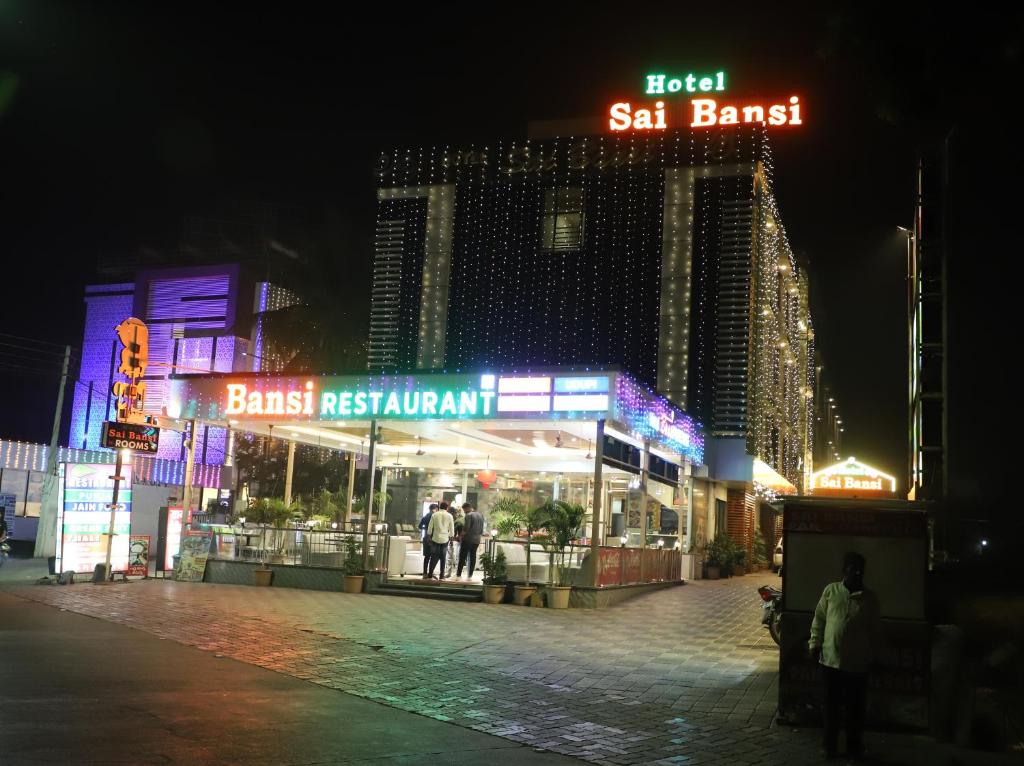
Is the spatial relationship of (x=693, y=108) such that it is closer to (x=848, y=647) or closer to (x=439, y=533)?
(x=439, y=533)

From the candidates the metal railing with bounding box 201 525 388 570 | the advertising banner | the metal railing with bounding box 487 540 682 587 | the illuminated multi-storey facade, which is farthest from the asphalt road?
the illuminated multi-storey facade

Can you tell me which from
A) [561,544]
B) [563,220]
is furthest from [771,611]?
[563,220]

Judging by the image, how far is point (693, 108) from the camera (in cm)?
3391

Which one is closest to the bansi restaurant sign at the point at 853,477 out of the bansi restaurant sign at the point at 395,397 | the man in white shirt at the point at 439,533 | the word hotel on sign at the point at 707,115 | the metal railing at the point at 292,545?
the word hotel on sign at the point at 707,115

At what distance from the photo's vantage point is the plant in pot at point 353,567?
765 inches

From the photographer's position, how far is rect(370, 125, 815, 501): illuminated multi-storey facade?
31.8 m

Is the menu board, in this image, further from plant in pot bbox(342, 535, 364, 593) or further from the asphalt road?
the asphalt road

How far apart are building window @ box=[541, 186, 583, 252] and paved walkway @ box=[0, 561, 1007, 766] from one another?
17.1 meters

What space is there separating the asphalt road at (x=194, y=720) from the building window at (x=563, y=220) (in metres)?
24.5

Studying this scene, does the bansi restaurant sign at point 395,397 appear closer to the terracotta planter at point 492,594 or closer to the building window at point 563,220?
the terracotta planter at point 492,594

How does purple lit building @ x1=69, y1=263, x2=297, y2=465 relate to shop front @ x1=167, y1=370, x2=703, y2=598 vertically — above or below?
above

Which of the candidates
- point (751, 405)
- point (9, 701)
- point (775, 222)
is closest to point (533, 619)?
point (9, 701)

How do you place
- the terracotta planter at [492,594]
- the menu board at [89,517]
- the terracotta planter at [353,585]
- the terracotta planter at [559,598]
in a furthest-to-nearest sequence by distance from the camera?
the menu board at [89,517], the terracotta planter at [353,585], the terracotta planter at [492,594], the terracotta planter at [559,598]

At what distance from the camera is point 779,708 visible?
8492mm
